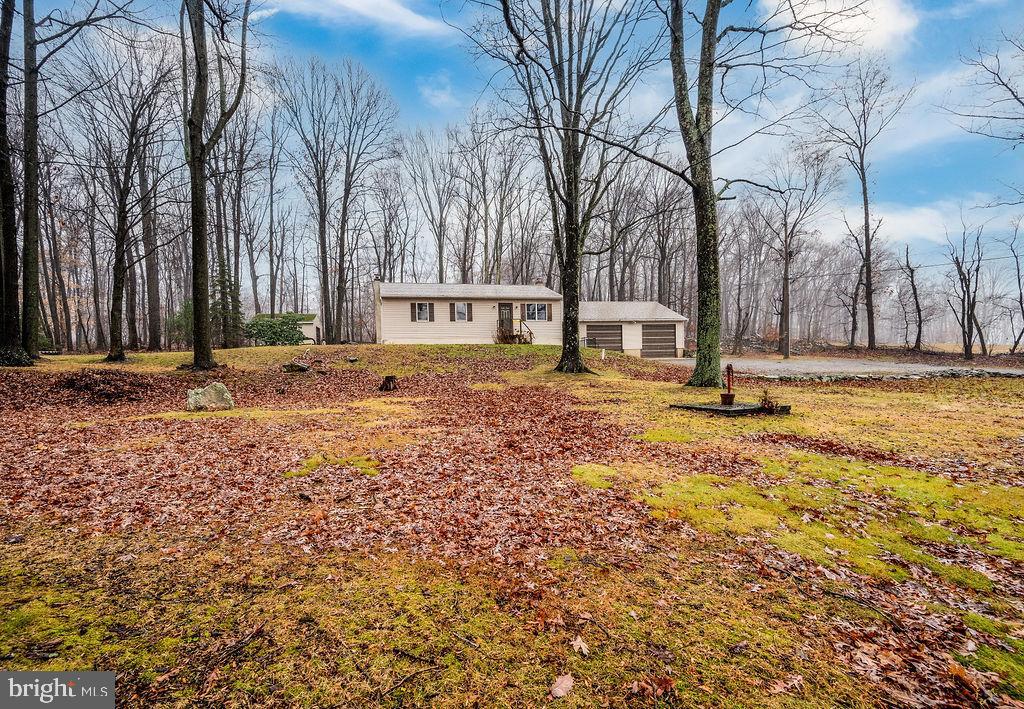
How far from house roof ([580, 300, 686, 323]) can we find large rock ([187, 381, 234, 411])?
22.7 m

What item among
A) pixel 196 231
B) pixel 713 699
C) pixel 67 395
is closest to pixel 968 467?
pixel 713 699

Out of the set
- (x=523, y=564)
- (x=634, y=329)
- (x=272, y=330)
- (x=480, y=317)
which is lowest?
(x=523, y=564)

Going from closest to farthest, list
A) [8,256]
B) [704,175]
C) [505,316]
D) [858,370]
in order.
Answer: [704,175]
[8,256]
[858,370]
[505,316]

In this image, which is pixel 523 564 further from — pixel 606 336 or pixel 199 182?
pixel 606 336

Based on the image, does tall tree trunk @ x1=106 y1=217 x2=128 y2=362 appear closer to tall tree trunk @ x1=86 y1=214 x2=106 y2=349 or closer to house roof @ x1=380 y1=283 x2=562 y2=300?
house roof @ x1=380 y1=283 x2=562 y2=300

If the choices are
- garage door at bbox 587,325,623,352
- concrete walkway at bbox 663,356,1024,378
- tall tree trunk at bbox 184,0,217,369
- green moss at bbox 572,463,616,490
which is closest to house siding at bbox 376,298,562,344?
garage door at bbox 587,325,623,352

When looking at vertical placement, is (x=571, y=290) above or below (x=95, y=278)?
below

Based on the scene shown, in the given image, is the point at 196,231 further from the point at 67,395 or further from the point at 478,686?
the point at 478,686

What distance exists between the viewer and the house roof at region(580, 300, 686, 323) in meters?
29.1

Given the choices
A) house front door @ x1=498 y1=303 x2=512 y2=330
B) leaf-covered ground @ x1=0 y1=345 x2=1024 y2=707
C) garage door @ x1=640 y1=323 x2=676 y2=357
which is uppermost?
house front door @ x1=498 y1=303 x2=512 y2=330

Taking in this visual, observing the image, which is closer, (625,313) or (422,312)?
(422,312)

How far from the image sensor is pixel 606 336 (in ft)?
95.9

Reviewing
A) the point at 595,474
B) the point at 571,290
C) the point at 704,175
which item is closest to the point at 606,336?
the point at 571,290

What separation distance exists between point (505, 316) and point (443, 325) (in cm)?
391
